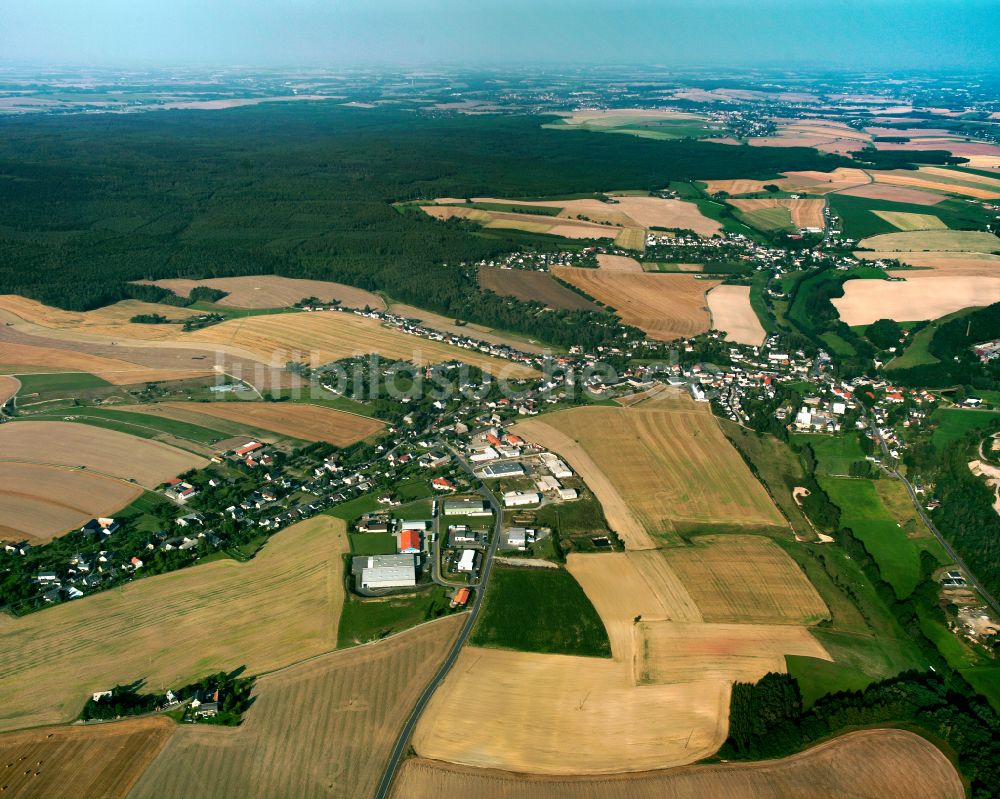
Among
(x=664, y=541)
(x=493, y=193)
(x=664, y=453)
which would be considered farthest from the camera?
(x=493, y=193)

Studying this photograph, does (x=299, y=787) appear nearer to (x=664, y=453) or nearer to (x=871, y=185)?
(x=664, y=453)

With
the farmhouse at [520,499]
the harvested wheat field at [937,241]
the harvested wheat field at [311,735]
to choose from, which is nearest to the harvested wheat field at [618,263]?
the harvested wheat field at [937,241]

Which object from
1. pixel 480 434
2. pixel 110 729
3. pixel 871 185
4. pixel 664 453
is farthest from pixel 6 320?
pixel 871 185

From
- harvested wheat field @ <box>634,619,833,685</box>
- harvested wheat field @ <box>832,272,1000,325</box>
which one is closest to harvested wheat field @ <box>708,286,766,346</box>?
harvested wheat field @ <box>832,272,1000,325</box>

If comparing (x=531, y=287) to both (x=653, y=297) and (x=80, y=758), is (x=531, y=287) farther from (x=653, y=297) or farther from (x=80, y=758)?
(x=80, y=758)

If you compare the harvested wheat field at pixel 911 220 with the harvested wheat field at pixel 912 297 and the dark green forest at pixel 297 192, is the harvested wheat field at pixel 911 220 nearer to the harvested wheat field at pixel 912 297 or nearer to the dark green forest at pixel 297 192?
the harvested wheat field at pixel 912 297

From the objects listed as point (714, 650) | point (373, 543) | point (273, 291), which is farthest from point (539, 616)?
point (273, 291)
